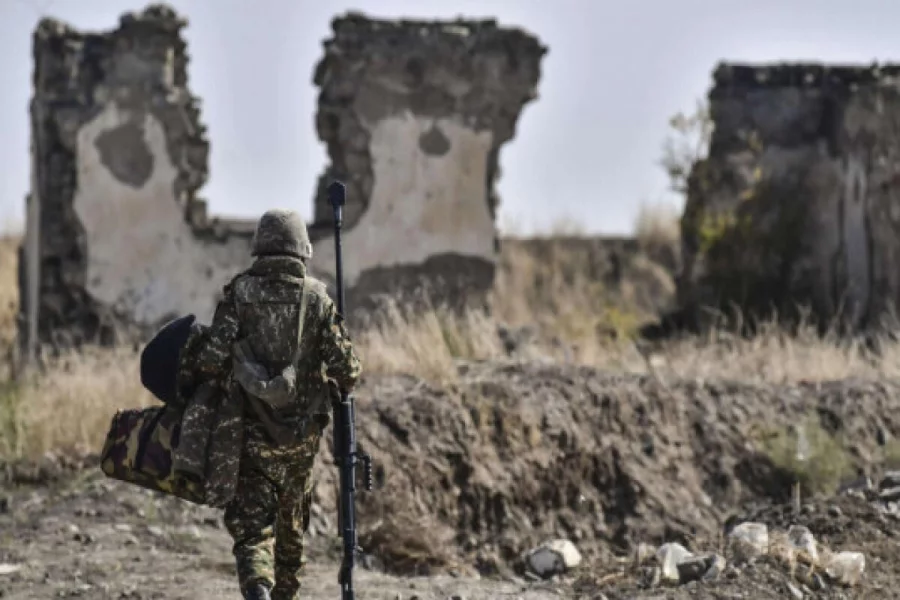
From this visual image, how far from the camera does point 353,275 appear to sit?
58.9 feet

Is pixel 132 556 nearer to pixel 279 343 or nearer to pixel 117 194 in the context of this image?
pixel 279 343

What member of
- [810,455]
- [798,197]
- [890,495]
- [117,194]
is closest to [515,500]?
[810,455]

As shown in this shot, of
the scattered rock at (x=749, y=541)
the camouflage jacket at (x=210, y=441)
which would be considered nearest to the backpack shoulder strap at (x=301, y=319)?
the camouflage jacket at (x=210, y=441)

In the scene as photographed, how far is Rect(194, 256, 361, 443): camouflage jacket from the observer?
26.4 ft

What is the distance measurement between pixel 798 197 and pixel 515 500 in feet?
25.5

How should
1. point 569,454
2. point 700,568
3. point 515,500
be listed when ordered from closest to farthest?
point 700,568
point 515,500
point 569,454

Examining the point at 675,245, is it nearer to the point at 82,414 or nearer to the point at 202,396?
the point at 82,414

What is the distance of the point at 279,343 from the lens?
26.5 ft

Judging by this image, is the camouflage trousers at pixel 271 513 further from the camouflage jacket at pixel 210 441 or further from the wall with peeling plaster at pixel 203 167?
the wall with peeling plaster at pixel 203 167

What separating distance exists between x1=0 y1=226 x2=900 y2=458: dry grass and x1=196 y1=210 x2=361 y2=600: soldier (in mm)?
4642

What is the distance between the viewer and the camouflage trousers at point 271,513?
795cm

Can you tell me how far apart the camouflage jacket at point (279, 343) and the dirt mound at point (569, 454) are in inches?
138

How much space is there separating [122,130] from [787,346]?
6.16 m

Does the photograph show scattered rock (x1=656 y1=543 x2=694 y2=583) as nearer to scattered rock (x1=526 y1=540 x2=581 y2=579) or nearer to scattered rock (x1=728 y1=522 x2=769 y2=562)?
scattered rock (x1=728 y1=522 x2=769 y2=562)
